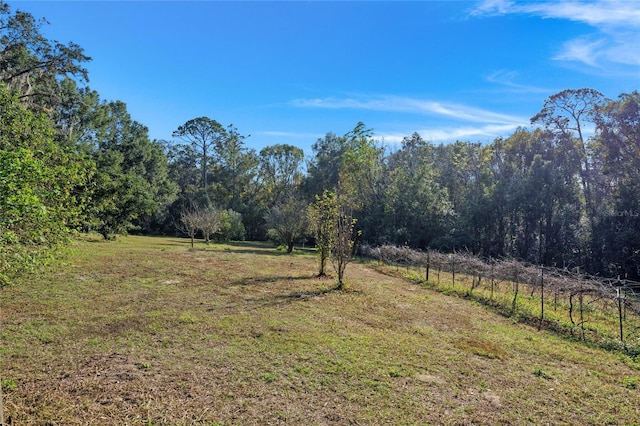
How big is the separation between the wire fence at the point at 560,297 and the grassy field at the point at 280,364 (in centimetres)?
81

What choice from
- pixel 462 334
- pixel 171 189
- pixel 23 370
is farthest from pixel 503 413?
pixel 171 189

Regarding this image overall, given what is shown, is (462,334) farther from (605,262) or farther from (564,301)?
(605,262)

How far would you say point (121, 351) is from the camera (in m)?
5.02

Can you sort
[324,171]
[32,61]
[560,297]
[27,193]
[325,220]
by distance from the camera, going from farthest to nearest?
[324,171] < [32,61] < [325,220] < [560,297] < [27,193]

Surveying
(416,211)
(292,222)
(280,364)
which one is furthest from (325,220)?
(416,211)

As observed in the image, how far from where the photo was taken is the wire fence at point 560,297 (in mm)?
7137

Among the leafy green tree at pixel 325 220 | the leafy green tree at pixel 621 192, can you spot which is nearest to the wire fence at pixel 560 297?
the leafy green tree at pixel 325 220

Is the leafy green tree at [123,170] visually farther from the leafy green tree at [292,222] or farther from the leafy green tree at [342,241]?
the leafy green tree at [342,241]

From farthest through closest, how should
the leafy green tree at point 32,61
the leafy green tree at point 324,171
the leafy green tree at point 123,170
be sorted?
the leafy green tree at point 324,171, the leafy green tree at point 123,170, the leafy green tree at point 32,61

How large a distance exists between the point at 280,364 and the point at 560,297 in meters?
8.97

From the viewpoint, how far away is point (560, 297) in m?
9.92

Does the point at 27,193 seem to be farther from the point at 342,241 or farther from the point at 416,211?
the point at 416,211

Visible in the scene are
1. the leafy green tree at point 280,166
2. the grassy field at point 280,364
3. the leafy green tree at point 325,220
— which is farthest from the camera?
the leafy green tree at point 280,166

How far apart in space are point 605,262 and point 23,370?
24682 millimetres
